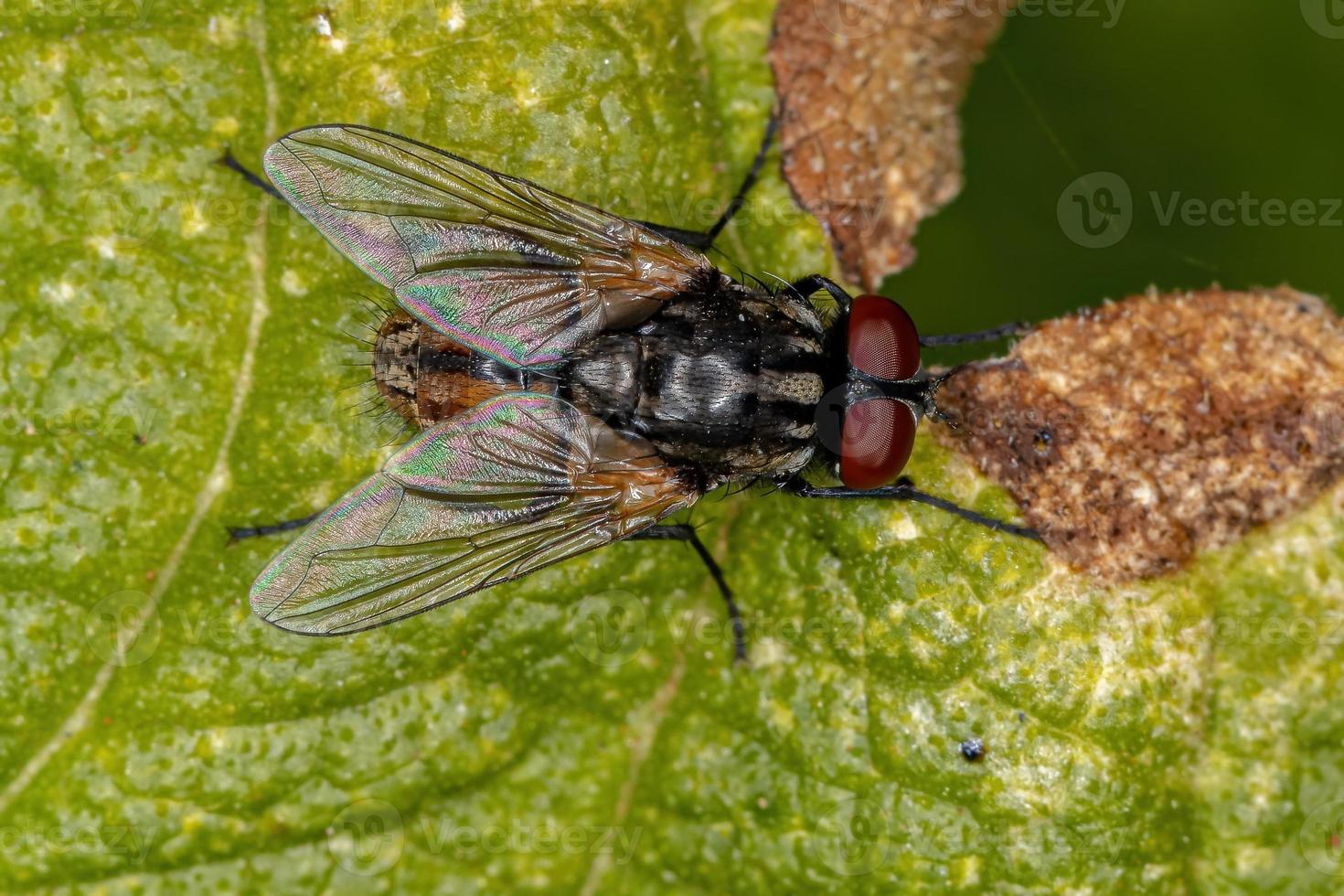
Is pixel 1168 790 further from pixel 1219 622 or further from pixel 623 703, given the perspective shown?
pixel 623 703

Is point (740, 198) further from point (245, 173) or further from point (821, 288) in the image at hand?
point (245, 173)

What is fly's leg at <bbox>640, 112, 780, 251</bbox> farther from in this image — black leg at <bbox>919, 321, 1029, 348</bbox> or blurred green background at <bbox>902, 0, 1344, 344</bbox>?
blurred green background at <bbox>902, 0, 1344, 344</bbox>

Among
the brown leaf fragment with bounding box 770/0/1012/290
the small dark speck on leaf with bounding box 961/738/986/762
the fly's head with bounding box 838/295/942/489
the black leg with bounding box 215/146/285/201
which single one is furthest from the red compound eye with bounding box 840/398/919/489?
the black leg with bounding box 215/146/285/201

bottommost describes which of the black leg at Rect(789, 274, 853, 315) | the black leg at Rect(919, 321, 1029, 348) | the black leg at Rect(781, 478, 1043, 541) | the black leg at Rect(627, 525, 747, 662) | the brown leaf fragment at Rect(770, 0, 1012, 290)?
the black leg at Rect(627, 525, 747, 662)

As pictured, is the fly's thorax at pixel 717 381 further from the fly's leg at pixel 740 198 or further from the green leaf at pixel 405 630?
the green leaf at pixel 405 630

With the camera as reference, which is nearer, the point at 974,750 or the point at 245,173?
the point at 974,750

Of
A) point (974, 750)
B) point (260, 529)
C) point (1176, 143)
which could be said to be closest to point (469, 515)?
point (260, 529)
